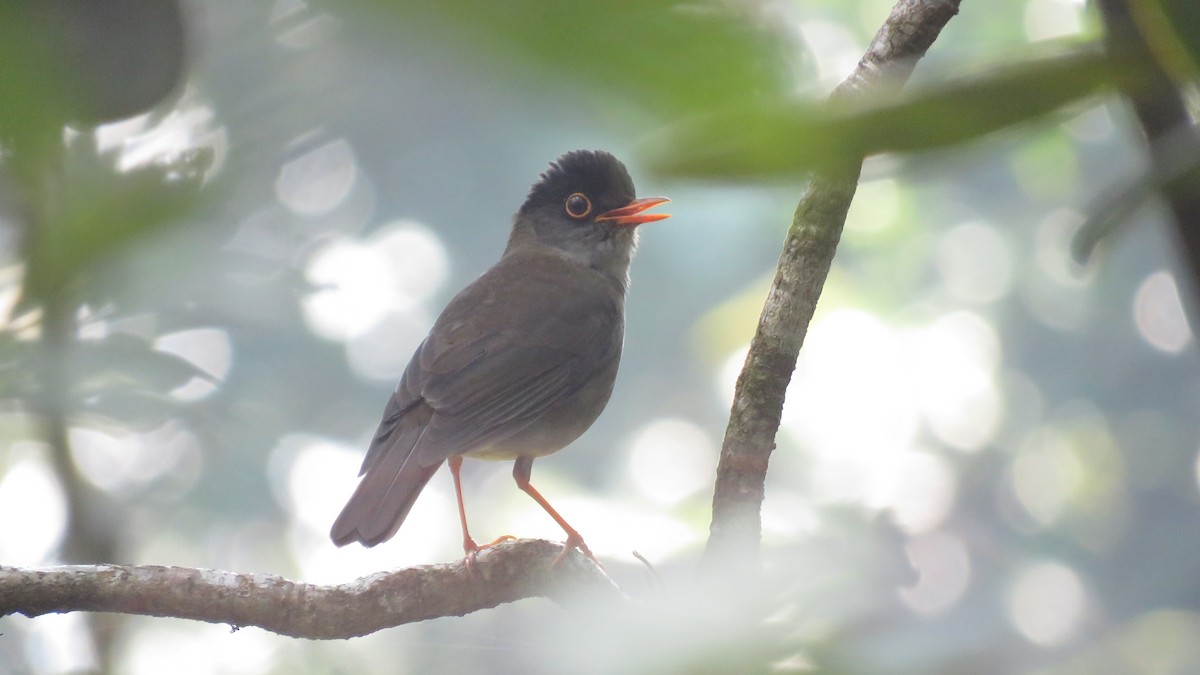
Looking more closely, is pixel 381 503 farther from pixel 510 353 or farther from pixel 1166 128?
pixel 1166 128

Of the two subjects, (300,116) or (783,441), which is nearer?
(300,116)

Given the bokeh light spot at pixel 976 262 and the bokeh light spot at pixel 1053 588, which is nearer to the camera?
the bokeh light spot at pixel 1053 588

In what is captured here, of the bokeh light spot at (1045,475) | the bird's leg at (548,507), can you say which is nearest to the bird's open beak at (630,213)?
the bird's leg at (548,507)

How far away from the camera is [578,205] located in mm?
5074

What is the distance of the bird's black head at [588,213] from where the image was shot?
194 inches

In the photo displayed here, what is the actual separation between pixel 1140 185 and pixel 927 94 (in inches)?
3.6

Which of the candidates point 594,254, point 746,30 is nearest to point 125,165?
point 746,30

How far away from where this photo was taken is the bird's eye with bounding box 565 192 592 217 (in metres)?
5.06

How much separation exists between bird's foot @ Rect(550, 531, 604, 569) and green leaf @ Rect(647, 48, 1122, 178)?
2.61 meters

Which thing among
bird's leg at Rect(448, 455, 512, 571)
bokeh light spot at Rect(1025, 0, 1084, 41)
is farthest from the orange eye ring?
bokeh light spot at Rect(1025, 0, 1084, 41)

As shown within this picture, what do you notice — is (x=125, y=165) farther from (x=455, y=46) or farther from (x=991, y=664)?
(x=991, y=664)

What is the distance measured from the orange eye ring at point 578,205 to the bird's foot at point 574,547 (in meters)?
1.91

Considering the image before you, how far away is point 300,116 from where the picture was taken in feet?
1.19

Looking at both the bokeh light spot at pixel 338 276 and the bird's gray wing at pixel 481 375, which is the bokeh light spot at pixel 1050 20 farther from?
the bird's gray wing at pixel 481 375
